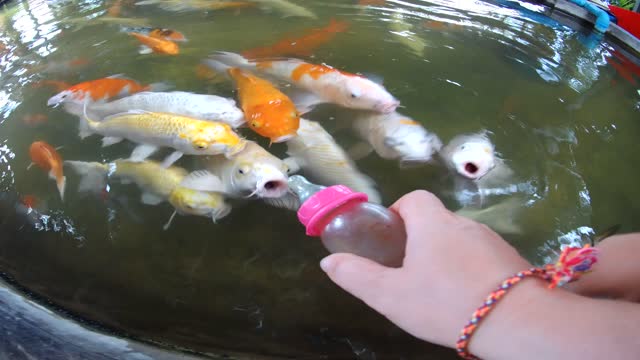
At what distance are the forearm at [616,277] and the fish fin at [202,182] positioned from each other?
979 millimetres

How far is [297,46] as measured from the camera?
2.28 metres

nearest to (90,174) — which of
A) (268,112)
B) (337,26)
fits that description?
(268,112)

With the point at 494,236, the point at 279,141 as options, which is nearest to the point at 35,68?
the point at 279,141

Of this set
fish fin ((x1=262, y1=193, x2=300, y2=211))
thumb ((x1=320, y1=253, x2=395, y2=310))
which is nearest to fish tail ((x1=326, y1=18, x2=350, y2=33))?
fish fin ((x1=262, y1=193, x2=300, y2=211))

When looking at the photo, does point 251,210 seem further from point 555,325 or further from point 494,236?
point 555,325

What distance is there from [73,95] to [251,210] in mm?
1019

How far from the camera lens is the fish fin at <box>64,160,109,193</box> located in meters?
1.48

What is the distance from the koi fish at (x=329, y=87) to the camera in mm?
1734

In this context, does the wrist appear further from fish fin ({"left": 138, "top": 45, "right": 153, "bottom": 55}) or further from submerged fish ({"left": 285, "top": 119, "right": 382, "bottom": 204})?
fish fin ({"left": 138, "top": 45, "right": 153, "bottom": 55})

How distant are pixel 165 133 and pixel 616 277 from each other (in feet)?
4.40

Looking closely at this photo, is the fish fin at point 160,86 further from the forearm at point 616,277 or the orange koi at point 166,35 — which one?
the forearm at point 616,277

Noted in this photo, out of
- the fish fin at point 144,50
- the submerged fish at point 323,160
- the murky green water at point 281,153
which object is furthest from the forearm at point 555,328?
the fish fin at point 144,50

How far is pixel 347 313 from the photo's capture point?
1.06 meters

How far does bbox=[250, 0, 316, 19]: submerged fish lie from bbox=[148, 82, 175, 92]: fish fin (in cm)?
105
